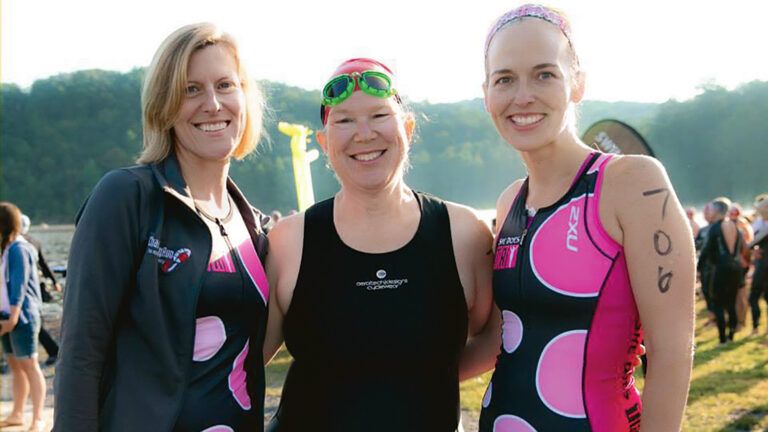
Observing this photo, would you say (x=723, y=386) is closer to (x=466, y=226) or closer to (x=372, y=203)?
(x=466, y=226)

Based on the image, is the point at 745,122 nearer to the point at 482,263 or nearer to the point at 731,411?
the point at 731,411

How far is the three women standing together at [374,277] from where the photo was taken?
1981mm

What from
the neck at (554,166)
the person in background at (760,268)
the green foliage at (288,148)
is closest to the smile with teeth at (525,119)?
the neck at (554,166)

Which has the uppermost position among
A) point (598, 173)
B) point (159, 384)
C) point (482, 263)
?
point (598, 173)

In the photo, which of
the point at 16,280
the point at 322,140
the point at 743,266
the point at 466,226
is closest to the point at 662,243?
the point at 466,226

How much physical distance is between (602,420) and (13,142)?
280 feet

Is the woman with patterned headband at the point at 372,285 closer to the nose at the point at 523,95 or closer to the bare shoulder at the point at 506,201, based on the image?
the bare shoulder at the point at 506,201

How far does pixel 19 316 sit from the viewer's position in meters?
6.54

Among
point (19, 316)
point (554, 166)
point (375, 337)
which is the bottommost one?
point (19, 316)

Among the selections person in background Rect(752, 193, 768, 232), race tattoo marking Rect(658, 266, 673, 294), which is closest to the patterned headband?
race tattoo marking Rect(658, 266, 673, 294)

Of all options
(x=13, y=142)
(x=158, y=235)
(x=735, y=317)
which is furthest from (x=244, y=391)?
(x=13, y=142)

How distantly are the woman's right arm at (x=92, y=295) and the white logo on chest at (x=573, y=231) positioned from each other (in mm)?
1407

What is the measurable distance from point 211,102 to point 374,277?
91 centimetres

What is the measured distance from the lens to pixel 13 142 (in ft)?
244
